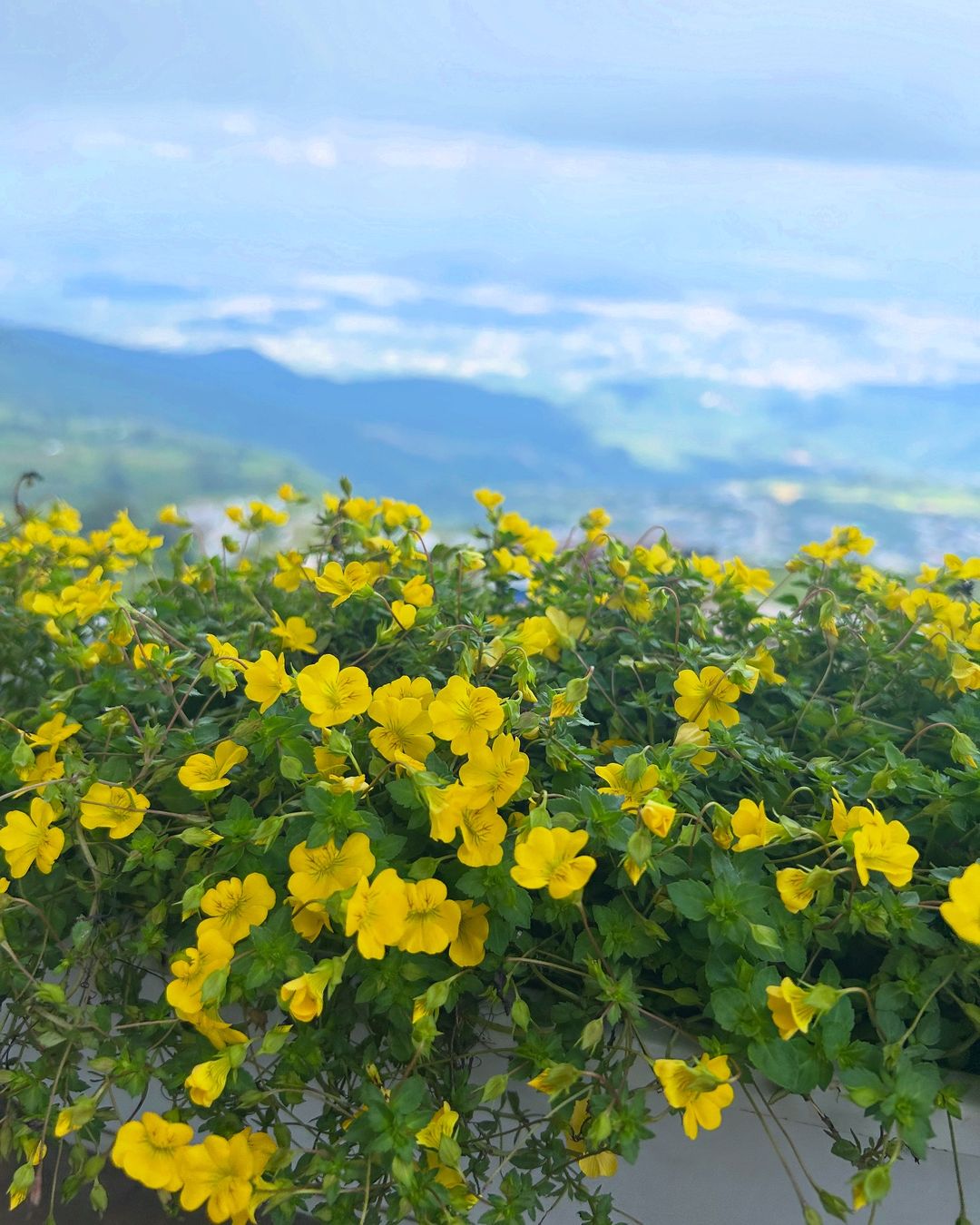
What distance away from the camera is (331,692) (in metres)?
0.66

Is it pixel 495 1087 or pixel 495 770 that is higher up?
pixel 495 770

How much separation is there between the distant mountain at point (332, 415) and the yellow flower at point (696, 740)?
245 cm

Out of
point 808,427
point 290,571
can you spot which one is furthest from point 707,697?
point 808,427

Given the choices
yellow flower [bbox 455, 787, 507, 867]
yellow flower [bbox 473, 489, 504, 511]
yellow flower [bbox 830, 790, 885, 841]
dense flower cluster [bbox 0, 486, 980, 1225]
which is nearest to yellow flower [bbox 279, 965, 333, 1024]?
dense flower cluster [bbox 0, 486, 980, 1225]

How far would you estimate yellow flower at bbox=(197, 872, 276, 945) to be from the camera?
619mm

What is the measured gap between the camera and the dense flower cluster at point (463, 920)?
56 cm

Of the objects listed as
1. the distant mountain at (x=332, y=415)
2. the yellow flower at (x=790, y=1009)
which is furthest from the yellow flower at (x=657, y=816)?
the distant mountain at (x=332, y=415)

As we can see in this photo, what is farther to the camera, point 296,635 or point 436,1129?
point 296,635

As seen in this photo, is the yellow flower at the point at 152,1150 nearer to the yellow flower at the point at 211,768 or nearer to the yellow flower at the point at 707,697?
the yellow flower at the point at 211,768

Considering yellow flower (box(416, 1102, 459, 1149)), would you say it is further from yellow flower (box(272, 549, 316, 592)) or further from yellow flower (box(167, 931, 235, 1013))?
yellow flower (box(272, 549, 316, 592))

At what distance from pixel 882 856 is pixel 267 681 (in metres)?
0.42

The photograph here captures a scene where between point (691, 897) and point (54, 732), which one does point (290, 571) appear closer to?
point (54, 732)

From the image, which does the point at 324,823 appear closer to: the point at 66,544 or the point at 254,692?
the point at 254,692

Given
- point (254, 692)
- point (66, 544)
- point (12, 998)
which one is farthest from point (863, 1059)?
point (66, 544)
